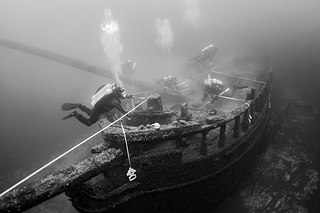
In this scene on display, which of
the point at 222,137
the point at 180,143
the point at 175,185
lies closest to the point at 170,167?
the point at 175,185

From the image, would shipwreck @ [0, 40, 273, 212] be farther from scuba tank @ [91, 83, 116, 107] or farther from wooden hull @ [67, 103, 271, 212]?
scuba tank @ [91, 83, 116, 107]

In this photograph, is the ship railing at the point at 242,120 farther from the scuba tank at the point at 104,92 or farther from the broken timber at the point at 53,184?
the scuba tank at the point at 104,92

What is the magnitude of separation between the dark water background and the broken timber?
485 centimetres

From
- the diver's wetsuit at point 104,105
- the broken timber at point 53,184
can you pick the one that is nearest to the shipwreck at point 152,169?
the broken timber at point 53,184

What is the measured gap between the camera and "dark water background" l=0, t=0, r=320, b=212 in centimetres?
1297

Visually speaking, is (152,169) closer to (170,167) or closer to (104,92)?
(170,167)

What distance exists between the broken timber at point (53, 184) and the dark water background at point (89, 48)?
485 cm

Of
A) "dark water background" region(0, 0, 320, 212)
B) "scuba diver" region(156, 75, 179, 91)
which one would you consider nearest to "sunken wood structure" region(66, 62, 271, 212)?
"scuba diver" region(156, 75, 179, 91)

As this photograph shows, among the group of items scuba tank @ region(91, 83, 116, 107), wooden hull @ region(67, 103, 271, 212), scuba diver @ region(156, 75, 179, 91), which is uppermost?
scuba tank @ region(91, 83, 116, 107)

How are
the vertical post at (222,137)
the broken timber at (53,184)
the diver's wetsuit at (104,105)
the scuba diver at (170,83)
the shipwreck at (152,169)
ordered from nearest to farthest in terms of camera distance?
the broken timber at (53,184) → the shipwreck at (152,169) → the vertical post at (222,137) → the diver's wetsuit at (104,105) → the scuba diver at (170,83)

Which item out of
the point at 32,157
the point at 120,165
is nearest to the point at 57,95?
the point at 32,157

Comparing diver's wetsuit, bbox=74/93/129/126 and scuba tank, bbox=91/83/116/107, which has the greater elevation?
scuba tank, bbox=91/83/116/107

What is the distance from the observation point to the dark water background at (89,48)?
12969mm

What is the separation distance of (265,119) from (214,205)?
3811 mm
